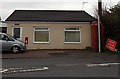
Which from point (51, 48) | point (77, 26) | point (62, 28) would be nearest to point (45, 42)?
point (51, 48)

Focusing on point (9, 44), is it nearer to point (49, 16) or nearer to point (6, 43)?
point (6, 43)

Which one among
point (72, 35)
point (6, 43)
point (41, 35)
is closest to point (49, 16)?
point (41, 35)

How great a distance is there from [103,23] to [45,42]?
247 inches

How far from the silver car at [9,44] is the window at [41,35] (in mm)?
4376

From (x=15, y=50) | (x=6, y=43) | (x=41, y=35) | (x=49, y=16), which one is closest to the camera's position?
(x=6, y=43)

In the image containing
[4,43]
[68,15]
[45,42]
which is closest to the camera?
[4,43]

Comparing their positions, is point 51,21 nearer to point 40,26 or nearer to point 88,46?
point 40,26

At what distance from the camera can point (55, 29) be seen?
23656mm

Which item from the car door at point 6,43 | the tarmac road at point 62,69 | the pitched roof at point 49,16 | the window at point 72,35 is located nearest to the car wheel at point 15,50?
the car door at point 6,43

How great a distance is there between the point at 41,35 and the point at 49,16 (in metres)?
2.58

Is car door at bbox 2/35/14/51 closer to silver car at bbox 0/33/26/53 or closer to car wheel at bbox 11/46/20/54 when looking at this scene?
silver car at bbox 0/33/26/53

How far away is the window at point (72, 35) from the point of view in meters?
24.0

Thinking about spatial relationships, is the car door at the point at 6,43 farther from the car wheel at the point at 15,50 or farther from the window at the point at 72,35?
the window at the point at 72,35

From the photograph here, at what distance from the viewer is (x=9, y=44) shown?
19.2 metres
